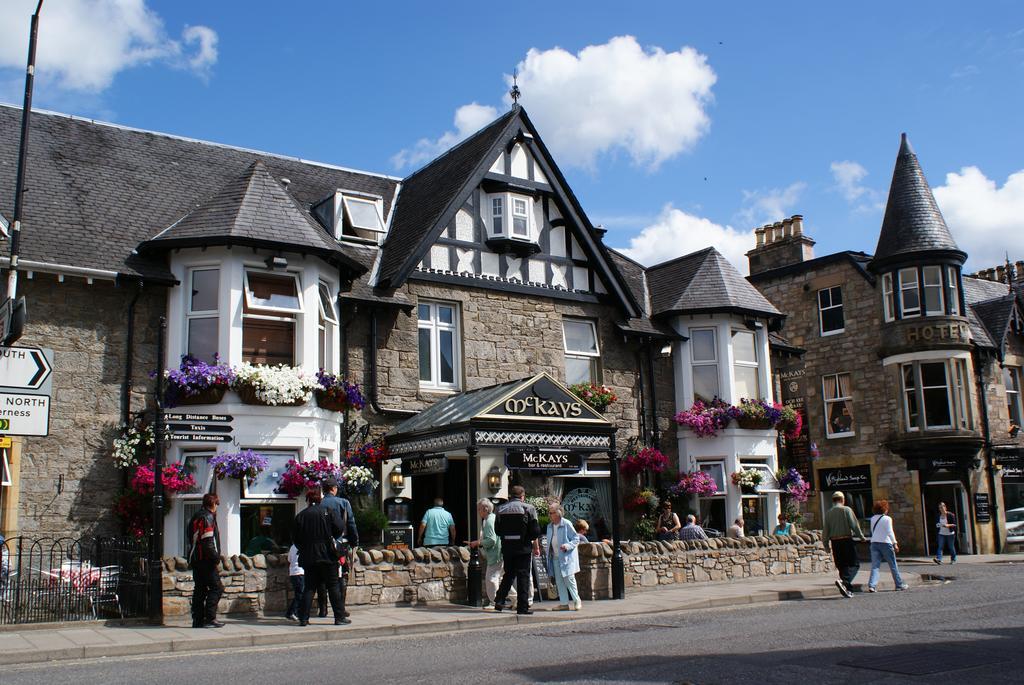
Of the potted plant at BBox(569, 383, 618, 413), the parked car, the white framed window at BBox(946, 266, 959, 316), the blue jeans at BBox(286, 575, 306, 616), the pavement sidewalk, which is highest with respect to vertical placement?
the white framed window at BBox(946, 266, 959, 316)

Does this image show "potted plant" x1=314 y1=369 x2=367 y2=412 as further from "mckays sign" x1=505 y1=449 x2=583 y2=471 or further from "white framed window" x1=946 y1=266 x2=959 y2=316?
"white framed window" x1=946 y1=266 x2=959 y2=316

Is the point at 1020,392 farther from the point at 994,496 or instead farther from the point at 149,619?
the point at 149,619

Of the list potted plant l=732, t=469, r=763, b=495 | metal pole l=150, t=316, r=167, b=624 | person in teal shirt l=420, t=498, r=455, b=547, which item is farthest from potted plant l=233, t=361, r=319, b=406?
potted plant l=732, t=469, r=763, b=495

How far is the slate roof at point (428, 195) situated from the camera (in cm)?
2027

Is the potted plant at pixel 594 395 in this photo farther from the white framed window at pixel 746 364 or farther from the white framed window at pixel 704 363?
the white framed window at pixel 746 364

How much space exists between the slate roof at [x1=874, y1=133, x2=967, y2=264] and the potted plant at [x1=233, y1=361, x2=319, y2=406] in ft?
70.2

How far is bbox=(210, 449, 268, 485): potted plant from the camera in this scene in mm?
16531

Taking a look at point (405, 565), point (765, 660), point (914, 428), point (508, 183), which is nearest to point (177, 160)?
point (508, 183)

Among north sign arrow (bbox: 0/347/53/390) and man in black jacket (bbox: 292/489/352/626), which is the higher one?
north sign arrow (bbox: 0/347/53/390)

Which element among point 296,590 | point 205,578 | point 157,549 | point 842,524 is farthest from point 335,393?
point 842,524

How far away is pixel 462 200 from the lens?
68.6 feet

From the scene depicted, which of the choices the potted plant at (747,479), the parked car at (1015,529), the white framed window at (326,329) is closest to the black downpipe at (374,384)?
the white framed window at (326,329)

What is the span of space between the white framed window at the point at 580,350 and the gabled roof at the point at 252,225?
17.9 feet

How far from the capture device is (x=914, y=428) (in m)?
31.3
